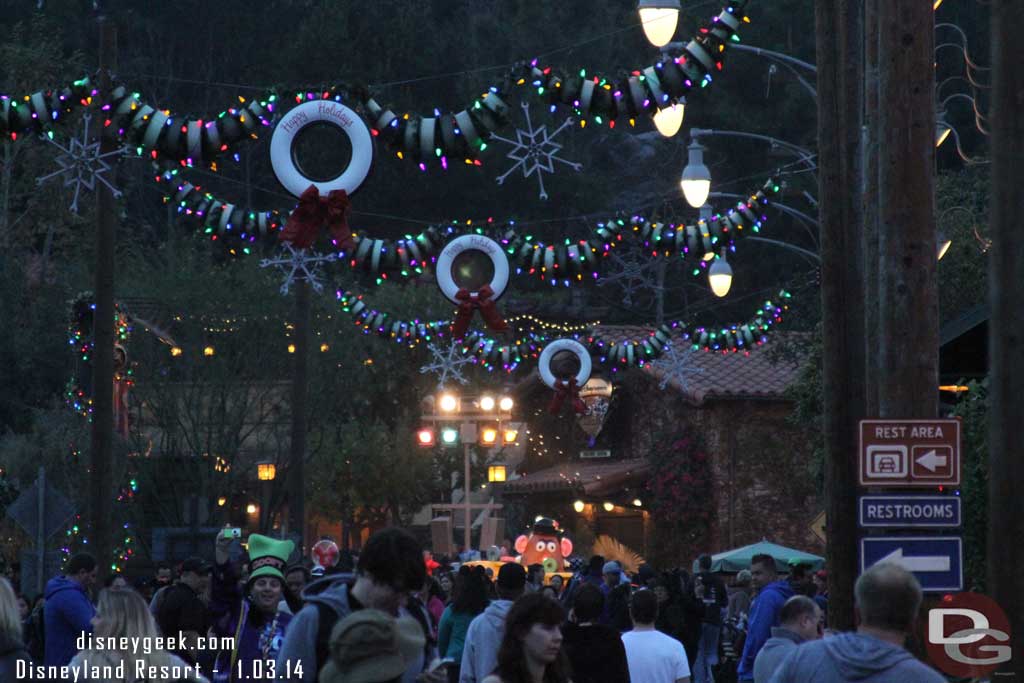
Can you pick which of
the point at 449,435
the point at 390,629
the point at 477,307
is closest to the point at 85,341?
the point at 449,435

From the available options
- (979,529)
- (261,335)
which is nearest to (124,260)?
(261,335)

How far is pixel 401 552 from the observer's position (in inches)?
270

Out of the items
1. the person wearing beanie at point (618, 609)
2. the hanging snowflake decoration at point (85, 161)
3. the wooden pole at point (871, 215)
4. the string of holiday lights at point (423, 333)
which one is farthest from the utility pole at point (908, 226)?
the string of holiday lights at point (423, 333)

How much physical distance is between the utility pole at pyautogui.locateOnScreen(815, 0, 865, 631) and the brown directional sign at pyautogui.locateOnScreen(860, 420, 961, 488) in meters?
2.47

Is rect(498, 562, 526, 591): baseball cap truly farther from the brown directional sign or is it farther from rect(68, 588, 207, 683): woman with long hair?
rect(68, 588, 207, 683): woman with long hair

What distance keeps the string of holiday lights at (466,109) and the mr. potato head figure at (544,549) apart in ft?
36.5

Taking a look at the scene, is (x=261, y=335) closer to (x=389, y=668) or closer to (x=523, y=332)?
(x=523, y=332)

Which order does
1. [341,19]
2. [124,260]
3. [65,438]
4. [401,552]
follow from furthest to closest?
[341,19], [124,260], [65,438], [401,552]

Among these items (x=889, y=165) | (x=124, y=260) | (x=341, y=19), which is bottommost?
(x=889, y=165)

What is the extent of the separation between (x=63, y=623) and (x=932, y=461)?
5311 mm

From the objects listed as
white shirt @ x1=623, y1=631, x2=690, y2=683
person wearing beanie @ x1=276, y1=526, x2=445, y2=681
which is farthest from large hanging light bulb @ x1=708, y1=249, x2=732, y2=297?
person wearing beanie @ x1=276, y1=526, x2=445, y2=681

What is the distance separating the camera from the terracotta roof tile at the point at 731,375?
41.4m

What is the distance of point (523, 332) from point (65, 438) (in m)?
15.8

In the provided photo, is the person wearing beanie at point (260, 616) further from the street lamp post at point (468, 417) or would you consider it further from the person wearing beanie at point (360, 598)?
the street lamp post at point (468, 417)
